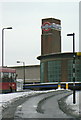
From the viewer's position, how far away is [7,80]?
3559 centimetres

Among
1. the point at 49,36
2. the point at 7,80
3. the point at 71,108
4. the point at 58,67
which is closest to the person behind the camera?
the point at 71,108

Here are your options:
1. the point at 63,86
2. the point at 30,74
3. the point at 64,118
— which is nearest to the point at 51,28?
the point at 30,74

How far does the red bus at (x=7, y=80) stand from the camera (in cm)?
3438

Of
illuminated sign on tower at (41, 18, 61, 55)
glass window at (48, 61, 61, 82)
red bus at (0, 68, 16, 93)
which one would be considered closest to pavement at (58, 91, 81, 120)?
red bus at (0, 68, 16, 93)

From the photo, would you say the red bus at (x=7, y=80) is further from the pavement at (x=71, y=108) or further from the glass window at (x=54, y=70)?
the glass window at (x=54, y=70)

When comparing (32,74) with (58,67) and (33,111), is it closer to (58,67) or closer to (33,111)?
(58,67)

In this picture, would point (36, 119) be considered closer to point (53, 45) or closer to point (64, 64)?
point (64, 64)

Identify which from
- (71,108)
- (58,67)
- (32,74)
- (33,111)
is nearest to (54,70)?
(58,67)

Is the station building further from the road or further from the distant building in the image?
the road

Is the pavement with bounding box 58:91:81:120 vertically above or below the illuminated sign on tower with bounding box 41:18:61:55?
below

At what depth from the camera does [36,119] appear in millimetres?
11695

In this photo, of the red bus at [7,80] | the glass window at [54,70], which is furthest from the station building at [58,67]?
the red bus at [7,80]

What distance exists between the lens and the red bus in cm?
3438

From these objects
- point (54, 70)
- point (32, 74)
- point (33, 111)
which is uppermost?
point (33, 111)
